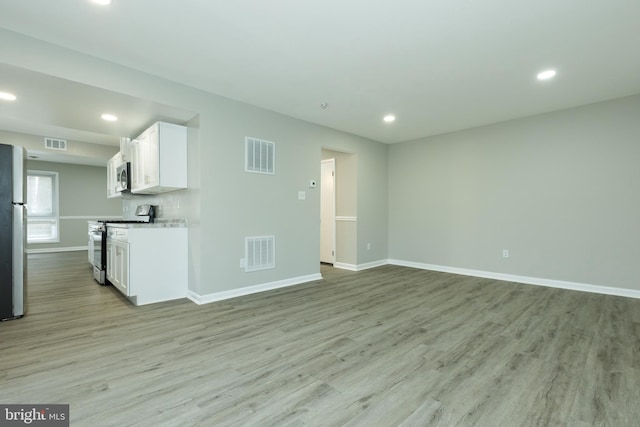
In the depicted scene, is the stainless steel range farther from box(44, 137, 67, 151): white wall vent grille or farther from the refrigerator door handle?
box(44, 137, 67, 151): white wall vent grille

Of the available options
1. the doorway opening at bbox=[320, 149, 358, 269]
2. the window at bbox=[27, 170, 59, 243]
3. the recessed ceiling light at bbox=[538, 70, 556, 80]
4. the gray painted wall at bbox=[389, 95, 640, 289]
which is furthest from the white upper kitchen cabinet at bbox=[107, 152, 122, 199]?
the recessed ceiling light at bbox=[538, 70, 556, 80]

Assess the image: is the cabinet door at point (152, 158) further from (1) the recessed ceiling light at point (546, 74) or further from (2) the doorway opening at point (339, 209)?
(1) the recessed ceiling light at point (546, 74)

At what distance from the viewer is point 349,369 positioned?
211 centimetres

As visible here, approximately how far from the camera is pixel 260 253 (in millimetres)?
4207

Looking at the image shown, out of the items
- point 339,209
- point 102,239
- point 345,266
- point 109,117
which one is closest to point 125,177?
point 102,239

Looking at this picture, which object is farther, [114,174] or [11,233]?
[114,174]

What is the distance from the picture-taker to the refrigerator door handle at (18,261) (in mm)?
3023

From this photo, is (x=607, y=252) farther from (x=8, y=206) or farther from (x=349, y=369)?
(x=8, y=206)

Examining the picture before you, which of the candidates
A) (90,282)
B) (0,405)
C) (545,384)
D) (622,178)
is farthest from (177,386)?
(622,178)

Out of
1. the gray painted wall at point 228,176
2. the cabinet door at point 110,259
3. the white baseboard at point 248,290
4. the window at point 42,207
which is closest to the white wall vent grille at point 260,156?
the gray painted wall at point 228,176

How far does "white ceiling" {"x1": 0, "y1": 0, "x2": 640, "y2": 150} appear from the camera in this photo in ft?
7.27

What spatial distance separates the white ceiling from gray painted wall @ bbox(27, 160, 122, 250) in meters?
5.61

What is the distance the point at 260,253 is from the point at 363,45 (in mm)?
2878

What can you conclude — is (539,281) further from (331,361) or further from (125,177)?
(125,177)
